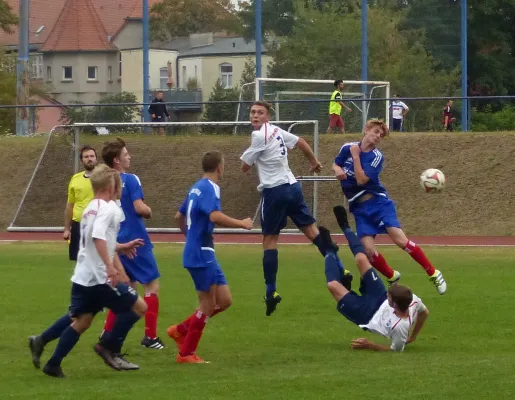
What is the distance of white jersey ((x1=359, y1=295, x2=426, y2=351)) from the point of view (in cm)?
969

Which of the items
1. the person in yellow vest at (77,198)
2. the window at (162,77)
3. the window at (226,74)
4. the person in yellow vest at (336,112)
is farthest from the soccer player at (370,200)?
the window at (162,77)

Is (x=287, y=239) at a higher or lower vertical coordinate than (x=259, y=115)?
lower

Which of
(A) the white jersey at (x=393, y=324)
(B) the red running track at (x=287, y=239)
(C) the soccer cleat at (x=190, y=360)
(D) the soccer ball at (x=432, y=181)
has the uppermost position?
(D) the soccer ball at (x=432, y=181)

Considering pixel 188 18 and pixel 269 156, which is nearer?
pixel 269 156

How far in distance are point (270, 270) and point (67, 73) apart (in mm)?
81147

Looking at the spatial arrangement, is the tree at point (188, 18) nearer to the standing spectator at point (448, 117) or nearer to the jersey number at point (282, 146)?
the standing spectator at point (448, 117)

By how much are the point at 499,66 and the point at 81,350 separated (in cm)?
4506

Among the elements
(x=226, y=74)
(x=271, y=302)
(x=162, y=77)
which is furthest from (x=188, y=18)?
(x=271, y=302)

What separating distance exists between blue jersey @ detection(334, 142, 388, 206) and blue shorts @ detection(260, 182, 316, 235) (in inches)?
23.1

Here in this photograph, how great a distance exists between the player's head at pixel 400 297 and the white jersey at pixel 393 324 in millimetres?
121

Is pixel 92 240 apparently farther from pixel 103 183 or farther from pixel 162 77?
pixel 162 77

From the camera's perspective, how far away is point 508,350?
31.5 ft

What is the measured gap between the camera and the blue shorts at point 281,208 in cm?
1207

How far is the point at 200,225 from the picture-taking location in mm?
9062
